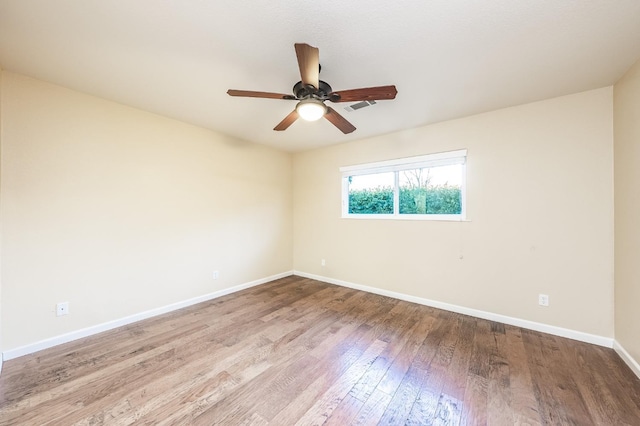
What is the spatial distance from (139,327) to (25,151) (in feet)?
6.51

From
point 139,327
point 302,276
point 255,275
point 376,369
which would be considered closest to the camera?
point 376,369

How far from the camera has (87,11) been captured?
1.46 m

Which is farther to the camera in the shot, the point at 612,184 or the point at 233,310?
the point at 233,310

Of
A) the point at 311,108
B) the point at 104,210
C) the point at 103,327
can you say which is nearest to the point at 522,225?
the point at 311,108

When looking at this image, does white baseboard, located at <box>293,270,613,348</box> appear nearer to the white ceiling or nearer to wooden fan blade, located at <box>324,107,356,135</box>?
the white ceiling

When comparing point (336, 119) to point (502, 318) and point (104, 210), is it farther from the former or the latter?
point (502, 318)

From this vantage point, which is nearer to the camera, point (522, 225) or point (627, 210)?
point (627, 210)

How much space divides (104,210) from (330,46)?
2.79 meters

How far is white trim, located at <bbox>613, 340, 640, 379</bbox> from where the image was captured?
6.04ft

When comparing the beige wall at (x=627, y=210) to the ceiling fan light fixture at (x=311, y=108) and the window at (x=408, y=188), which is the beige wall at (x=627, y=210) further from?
the ceiling fan light fixture at (x=311, y=108)

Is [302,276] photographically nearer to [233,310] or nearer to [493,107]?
[233,310]

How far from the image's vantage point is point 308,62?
1.52 m

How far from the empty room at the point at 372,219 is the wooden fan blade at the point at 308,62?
0.04 feet

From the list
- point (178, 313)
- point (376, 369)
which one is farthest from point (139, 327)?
point (376, 369)
